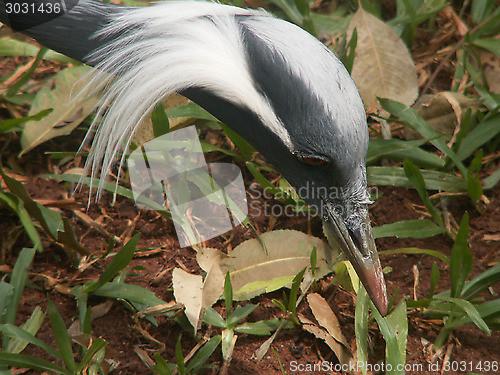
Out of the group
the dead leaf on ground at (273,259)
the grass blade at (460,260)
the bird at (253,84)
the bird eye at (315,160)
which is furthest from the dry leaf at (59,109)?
the grass blade at (460,260)

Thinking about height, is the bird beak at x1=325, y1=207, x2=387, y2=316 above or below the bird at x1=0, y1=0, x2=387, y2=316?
below

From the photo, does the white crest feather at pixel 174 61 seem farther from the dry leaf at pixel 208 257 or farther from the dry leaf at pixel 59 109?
the dry leaf at pixel 59 109

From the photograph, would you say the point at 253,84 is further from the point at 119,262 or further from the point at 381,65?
the point at 381,65

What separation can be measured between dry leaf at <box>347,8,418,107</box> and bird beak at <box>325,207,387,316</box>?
57.8 inches

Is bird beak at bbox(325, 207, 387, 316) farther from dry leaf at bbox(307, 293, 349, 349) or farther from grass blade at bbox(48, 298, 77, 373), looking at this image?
grass blade at bbox(48, 298, 77, 373)

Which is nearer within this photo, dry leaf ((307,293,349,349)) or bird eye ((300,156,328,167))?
bird eye ((300,156,328,167))

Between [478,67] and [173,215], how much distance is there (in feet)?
8.37

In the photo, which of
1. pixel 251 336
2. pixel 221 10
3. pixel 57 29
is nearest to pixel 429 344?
pixel 251 336

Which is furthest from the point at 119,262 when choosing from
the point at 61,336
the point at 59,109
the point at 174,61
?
the point at 59,109

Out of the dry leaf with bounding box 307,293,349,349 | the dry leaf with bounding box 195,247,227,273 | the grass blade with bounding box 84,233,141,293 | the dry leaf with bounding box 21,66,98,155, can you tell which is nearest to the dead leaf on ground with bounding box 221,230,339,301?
the dry leaf with bounding box 195,247,227,273

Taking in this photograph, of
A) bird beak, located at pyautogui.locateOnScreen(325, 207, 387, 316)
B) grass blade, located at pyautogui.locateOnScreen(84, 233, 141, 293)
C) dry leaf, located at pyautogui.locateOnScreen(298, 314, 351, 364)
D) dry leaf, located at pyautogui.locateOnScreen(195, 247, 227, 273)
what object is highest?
bird beak, located at pyautogui.locateOnScreen(325, 207, 387, 316)

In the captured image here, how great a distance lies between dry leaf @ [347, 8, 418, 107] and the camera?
4.01 metres

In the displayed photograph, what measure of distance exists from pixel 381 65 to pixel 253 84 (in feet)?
6.10

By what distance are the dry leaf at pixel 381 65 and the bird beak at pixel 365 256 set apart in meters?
1.47
